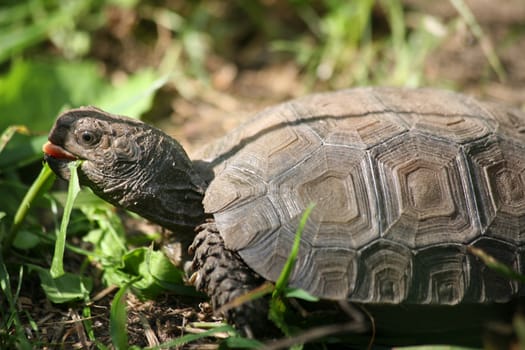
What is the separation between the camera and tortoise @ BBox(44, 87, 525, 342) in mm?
2508

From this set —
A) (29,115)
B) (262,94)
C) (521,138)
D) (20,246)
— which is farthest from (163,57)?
(521,138)

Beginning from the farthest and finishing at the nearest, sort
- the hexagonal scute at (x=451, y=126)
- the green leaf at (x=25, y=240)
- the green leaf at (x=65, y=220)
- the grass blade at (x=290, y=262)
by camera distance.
A: 1. the green leaf at (x=25, y=240)
2. the hexagonal scute at (x=451, y=126)
3. the green leaf at (x=65, y=220)
4. the grass blade at (x=290, y=262)

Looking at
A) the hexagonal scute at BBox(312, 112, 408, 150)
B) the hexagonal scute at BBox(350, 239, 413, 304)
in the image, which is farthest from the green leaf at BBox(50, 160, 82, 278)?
the hexagonal scute at BBox(350, 239, 413, 304)

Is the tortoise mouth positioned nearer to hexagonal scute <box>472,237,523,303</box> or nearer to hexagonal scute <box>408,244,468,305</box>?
hexagonal scute <box>408,244,468,305</box>

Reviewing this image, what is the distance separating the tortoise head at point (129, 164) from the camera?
106 inches

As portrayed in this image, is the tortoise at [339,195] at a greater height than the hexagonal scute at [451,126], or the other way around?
the hexagonal scute at [451,126]

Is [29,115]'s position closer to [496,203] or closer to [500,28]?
[496,203]

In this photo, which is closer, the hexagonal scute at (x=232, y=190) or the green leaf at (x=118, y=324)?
the green leaf at (x=118, y=324)

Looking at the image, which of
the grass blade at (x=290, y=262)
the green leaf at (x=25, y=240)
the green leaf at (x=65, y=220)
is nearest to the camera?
the grass blade at (x=290, y=262)

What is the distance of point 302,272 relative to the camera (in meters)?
2.46

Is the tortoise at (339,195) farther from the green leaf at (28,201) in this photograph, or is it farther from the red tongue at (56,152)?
the green leaf at (28,201)

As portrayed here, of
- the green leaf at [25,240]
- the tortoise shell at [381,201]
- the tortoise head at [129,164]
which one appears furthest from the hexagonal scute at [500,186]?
the green leaf at [25,240]

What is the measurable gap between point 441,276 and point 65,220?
1.59 metres

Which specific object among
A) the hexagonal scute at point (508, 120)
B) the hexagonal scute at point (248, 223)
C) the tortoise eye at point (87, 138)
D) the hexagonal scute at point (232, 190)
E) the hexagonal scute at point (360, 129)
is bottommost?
the hexagonal scute at point (248, 223)
